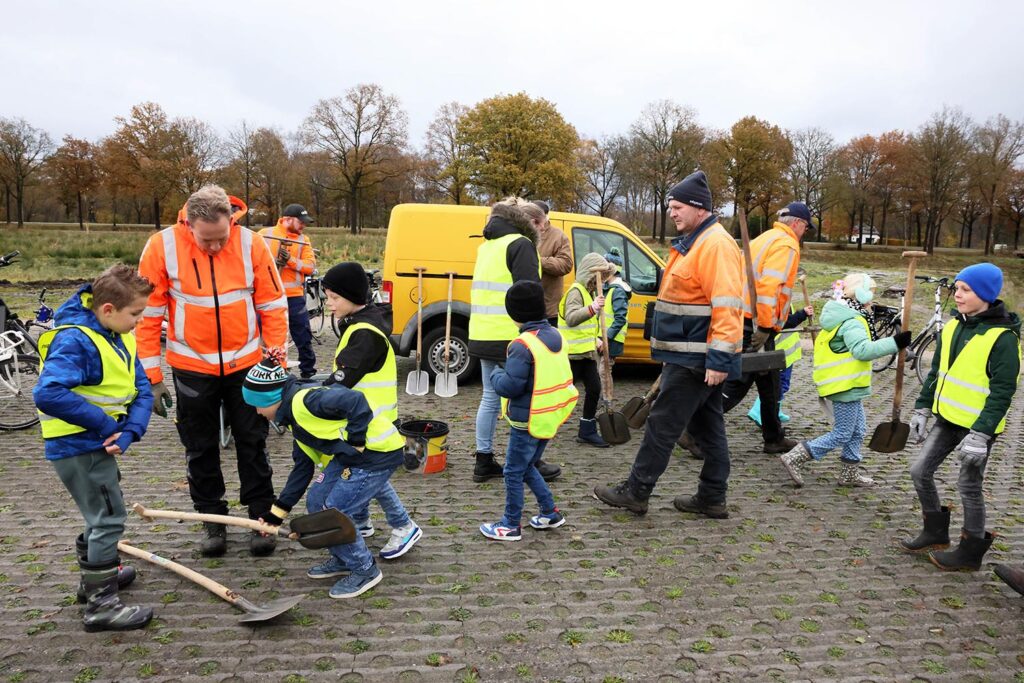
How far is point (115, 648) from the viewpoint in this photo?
297 cm

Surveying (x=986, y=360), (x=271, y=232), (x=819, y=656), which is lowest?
(x=819, y=656)

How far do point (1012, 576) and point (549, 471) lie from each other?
289cm

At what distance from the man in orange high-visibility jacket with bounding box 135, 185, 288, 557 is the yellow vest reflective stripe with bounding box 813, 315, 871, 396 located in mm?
3940

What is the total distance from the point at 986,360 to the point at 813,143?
169ft

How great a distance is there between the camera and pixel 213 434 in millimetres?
3805

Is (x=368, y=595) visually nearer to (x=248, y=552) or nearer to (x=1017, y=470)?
(x=248, y=552)

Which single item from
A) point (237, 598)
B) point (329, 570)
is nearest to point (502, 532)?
point (329, 570)

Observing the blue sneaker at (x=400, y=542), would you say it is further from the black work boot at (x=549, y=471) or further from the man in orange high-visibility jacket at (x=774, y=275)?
the man in orange high-visibility jacket at (x=774, y=275)

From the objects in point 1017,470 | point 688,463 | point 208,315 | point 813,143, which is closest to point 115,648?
point 208,315

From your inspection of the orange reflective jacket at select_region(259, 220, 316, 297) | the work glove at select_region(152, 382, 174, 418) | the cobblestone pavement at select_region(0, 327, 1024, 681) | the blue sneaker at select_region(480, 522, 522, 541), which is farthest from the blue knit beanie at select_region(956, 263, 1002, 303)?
the orange reflective jacket at select_region(259, 220, 316, 297)

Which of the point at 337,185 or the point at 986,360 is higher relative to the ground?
the point at 337,185

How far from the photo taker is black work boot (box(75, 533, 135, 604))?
10.7 feet

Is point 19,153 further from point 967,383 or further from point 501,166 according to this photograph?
point 967,383

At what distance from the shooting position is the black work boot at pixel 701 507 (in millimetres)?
4559
